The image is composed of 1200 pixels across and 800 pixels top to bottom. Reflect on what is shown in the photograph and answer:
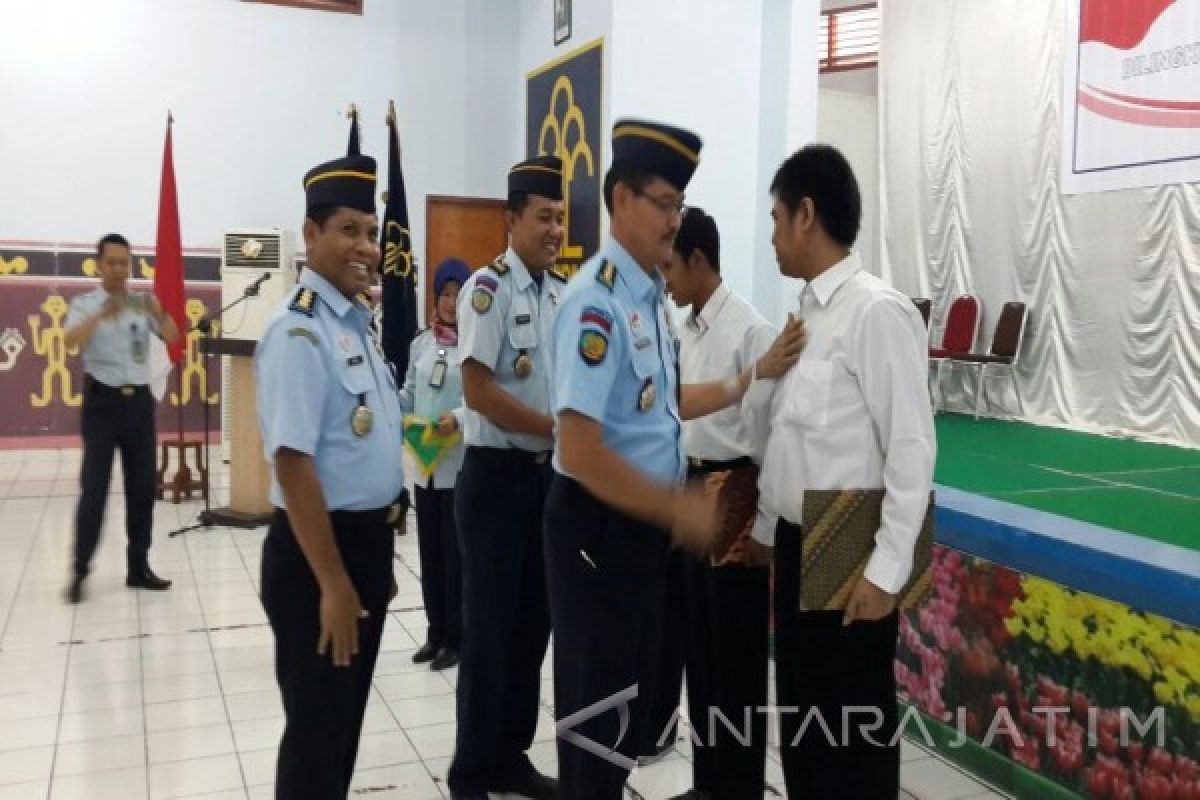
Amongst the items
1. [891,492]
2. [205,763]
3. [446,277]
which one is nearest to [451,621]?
[205,763]

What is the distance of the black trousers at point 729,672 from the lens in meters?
2.52

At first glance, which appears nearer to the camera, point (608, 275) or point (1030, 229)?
point (608, 275)

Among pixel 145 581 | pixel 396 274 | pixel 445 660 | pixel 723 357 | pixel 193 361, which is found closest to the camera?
pixel 723 357

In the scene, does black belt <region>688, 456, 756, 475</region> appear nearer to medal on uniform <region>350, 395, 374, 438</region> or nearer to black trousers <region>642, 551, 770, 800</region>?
black trousers <region>642, 551, 770, 800</region>

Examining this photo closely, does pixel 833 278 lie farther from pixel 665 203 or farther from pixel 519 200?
pixel 519 200

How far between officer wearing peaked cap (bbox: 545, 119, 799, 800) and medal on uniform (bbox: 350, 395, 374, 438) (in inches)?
14.2

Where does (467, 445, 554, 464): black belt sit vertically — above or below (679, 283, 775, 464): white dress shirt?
below

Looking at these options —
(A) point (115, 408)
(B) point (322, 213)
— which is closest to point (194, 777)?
(B) point (322, 213)

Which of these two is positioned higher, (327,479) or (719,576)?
(327,479)

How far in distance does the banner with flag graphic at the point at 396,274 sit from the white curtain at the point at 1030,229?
618 cm

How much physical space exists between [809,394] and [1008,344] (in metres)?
8.16

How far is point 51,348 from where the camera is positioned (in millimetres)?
8344

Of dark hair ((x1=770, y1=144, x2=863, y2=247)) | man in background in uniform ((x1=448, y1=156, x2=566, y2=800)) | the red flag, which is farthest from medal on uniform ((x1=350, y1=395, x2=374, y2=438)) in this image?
the red flag

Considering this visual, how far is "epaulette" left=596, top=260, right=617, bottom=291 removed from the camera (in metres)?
1.86
